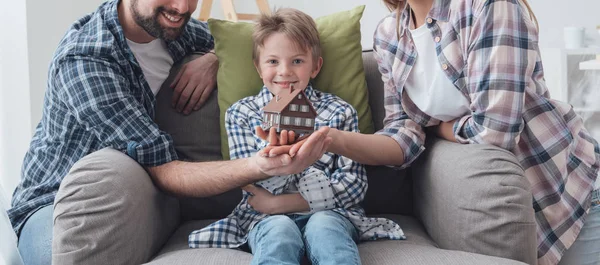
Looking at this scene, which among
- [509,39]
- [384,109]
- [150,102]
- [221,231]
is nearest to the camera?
[509,39]

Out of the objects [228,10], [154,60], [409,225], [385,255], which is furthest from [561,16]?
[385,255]

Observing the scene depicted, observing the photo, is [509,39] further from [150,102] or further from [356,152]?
[150,102]

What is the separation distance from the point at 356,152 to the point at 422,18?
375 mm

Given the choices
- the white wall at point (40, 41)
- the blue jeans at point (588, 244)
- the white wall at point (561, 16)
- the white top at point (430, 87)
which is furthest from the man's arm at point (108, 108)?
the white wall at point (561, 16)

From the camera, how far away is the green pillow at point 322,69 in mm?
1837

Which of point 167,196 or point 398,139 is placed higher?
point 398,139

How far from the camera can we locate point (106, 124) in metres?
1.58

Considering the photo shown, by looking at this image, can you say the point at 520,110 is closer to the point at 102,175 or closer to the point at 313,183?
the point at 313,183

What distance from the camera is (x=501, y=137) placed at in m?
1.48

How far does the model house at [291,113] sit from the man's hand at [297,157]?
28mm

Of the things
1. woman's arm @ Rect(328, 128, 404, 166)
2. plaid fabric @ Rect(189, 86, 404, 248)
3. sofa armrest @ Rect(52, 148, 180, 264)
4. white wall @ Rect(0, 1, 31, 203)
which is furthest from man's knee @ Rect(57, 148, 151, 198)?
white wall @ Rect(0, 1, 31, 203)

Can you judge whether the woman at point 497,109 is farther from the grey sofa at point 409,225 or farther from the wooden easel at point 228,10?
the wooden easel at point 228,10

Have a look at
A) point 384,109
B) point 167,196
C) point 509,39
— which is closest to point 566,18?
point 384,109

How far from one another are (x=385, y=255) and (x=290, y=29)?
632mm
